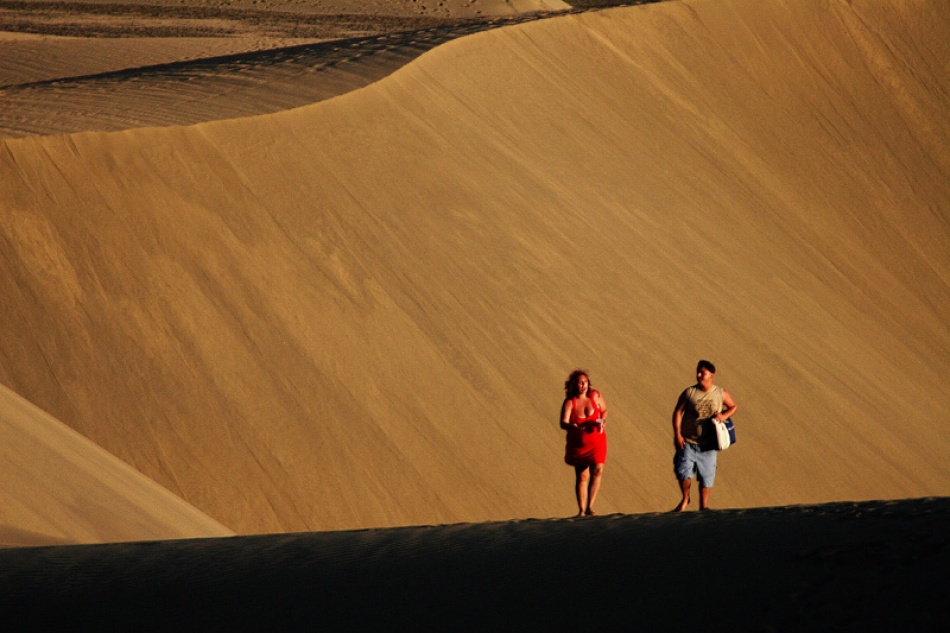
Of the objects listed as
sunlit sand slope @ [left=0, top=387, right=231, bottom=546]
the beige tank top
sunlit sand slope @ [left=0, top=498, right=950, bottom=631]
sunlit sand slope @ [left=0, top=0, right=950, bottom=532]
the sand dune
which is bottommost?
sunlit sand slope @ [left=0, top=498, right=950, bottom=631]

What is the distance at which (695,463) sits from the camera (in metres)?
7.22

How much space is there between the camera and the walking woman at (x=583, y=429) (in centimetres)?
710

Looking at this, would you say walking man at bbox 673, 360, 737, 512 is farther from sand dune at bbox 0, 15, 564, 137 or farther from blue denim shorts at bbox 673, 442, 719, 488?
sand dune at bbox 0, 15, 564, 137

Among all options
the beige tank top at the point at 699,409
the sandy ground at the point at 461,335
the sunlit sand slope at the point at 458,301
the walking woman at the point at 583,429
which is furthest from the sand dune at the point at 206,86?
the beige tank top at the point at 699,409

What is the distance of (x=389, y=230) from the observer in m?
12.6

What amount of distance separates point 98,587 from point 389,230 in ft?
27.0

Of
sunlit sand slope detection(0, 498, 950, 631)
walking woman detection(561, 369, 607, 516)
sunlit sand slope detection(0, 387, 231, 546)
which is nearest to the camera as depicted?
sunlit sand slope detection(0, 498, 950, 631)

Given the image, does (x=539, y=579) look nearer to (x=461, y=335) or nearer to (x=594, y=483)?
(x=594, y=483)

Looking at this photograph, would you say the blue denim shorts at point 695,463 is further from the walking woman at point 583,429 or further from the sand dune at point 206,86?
the sand dune at point 206,86

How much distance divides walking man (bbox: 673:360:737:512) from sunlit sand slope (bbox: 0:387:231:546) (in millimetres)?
2882

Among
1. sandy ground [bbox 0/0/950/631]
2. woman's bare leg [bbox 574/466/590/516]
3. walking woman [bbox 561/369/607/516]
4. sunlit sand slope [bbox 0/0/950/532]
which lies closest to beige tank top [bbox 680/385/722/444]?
walking woman [bbox 561/369/607/516]

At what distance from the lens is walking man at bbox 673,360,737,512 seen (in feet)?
23.5

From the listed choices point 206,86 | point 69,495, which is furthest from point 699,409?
point 206,86

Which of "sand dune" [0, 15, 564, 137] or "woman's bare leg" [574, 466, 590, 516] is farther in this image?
"sand dune" [0, 15, 564, 137]
